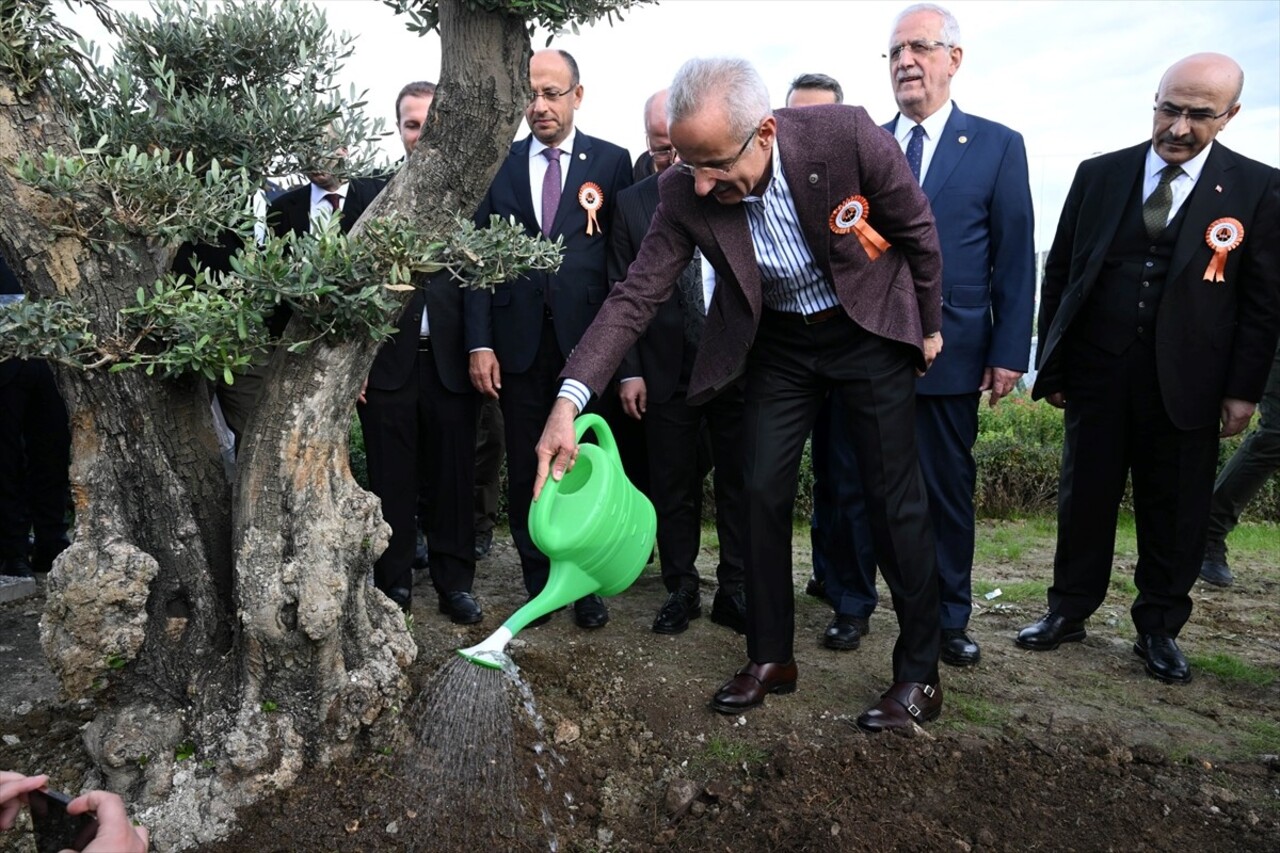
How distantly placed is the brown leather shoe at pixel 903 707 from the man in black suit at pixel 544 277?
4.24 feet

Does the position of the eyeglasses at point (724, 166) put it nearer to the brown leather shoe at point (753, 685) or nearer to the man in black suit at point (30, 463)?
the brown leather shoe at point (753, 685)

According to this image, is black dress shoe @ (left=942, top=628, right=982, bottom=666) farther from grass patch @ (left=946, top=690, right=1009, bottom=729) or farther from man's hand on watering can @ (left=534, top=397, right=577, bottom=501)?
man's hand on watering can @ (left=534, top=397, right=577, bottom=501)

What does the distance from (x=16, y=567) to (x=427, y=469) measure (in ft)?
6.85

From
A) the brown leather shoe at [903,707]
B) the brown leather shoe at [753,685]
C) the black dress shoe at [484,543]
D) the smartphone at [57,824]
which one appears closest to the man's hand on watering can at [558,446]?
the brown leather shoe at [753,685]

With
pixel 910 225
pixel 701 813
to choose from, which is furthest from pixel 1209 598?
pixel 701 813

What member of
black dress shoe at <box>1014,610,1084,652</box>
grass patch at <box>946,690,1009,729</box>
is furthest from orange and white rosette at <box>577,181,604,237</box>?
black dress shoe at <box>1014,610,1084,652</box>

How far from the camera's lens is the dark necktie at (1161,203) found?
4051mm

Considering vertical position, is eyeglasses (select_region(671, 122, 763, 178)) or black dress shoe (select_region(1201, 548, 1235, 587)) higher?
eyeglasses (select_region(671, 122, 763, 178))

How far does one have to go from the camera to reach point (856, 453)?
11.8 feet

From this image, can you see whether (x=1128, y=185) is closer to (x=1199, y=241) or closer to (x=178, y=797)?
(x=1199, y=241)

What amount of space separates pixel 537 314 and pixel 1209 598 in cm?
350

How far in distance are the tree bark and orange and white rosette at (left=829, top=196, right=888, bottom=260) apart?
98 cm

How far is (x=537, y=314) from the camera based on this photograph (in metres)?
4.43

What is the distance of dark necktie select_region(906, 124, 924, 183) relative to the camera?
13.7ft
